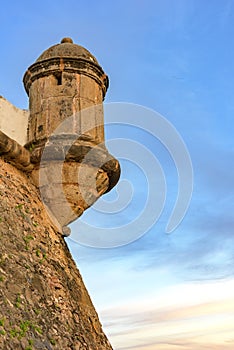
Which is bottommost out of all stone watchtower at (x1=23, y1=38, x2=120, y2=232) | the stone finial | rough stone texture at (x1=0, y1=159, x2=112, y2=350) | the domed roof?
rough stone texture at (x1=0, y1=159, x2=112, y2=350)

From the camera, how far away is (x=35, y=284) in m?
5.85

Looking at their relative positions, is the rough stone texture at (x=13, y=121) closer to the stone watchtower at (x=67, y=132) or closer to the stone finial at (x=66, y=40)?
the stone watchtower at (x=67, y=132)

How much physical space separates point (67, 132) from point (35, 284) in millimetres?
2865

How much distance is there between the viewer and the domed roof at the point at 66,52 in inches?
327

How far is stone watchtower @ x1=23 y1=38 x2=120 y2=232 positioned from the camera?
7645mm

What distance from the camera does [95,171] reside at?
7902mm

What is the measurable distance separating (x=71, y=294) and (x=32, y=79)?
4069mm

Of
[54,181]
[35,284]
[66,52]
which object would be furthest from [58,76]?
[35,284]

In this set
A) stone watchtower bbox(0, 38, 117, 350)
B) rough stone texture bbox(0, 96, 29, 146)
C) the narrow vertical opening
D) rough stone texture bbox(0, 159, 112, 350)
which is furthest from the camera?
the narrow vertical opening

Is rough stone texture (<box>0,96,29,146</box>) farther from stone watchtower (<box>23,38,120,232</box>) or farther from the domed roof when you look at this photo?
the domed roof

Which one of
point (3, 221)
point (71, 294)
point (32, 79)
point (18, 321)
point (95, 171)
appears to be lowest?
point (18, 321)

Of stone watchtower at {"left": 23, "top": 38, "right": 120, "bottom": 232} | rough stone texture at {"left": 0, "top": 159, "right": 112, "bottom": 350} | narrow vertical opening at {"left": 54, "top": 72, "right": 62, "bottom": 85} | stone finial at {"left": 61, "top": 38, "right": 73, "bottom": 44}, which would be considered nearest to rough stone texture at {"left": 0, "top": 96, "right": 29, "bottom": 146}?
stone watchtower at {"left": 23, "top": 38, "right": 120, "bottom": 232}

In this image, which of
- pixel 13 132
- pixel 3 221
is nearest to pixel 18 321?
pixel 3 221

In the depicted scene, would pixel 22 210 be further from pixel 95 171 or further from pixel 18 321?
pixel 18 321
